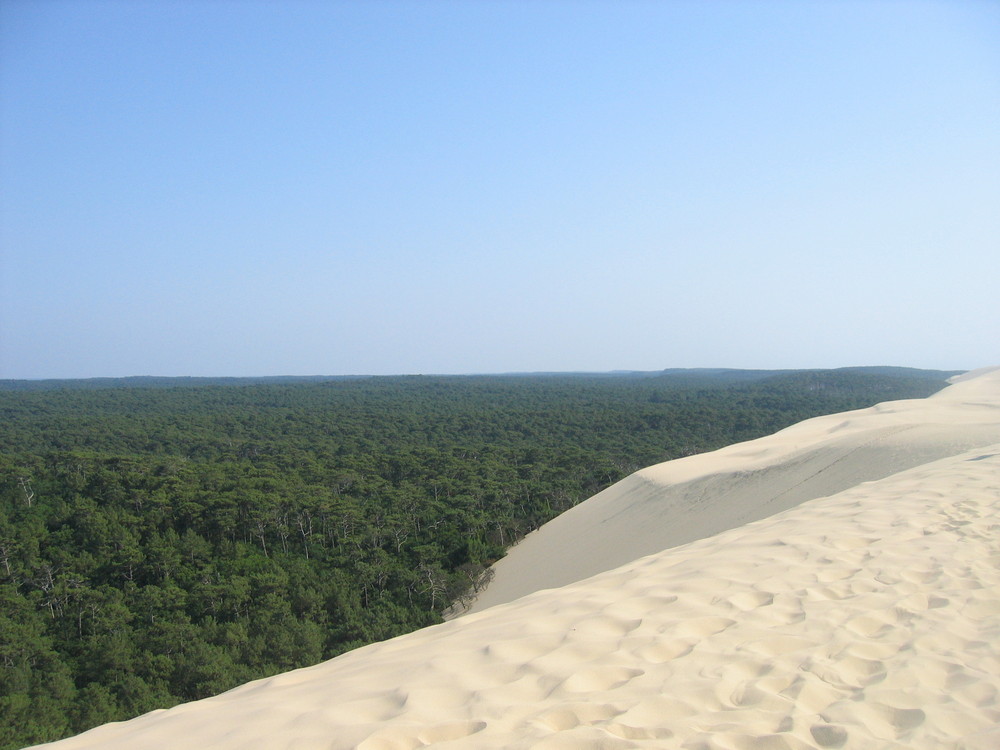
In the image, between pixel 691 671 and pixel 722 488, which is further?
pixel 722 488

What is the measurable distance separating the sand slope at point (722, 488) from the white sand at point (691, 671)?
9060mm

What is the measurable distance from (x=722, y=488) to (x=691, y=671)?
14.5 m

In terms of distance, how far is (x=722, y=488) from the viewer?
53.3ft

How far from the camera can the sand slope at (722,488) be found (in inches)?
519

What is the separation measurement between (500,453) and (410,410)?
42028mm

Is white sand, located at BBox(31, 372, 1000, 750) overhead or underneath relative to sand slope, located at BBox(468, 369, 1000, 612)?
overhead

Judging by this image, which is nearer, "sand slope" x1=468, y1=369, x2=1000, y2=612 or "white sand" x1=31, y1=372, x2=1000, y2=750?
"white sand" x1=31, y1=372, x2=1000, y2=750

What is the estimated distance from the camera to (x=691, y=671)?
285 cm

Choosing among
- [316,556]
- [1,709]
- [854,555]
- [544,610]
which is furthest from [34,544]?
[854,555]

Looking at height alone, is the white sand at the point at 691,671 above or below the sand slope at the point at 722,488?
above

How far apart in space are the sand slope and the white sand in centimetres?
906

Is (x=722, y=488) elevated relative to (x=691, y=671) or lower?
lower

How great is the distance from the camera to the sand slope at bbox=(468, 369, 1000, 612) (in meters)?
13.2

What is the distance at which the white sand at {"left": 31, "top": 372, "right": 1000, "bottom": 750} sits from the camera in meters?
2.38
